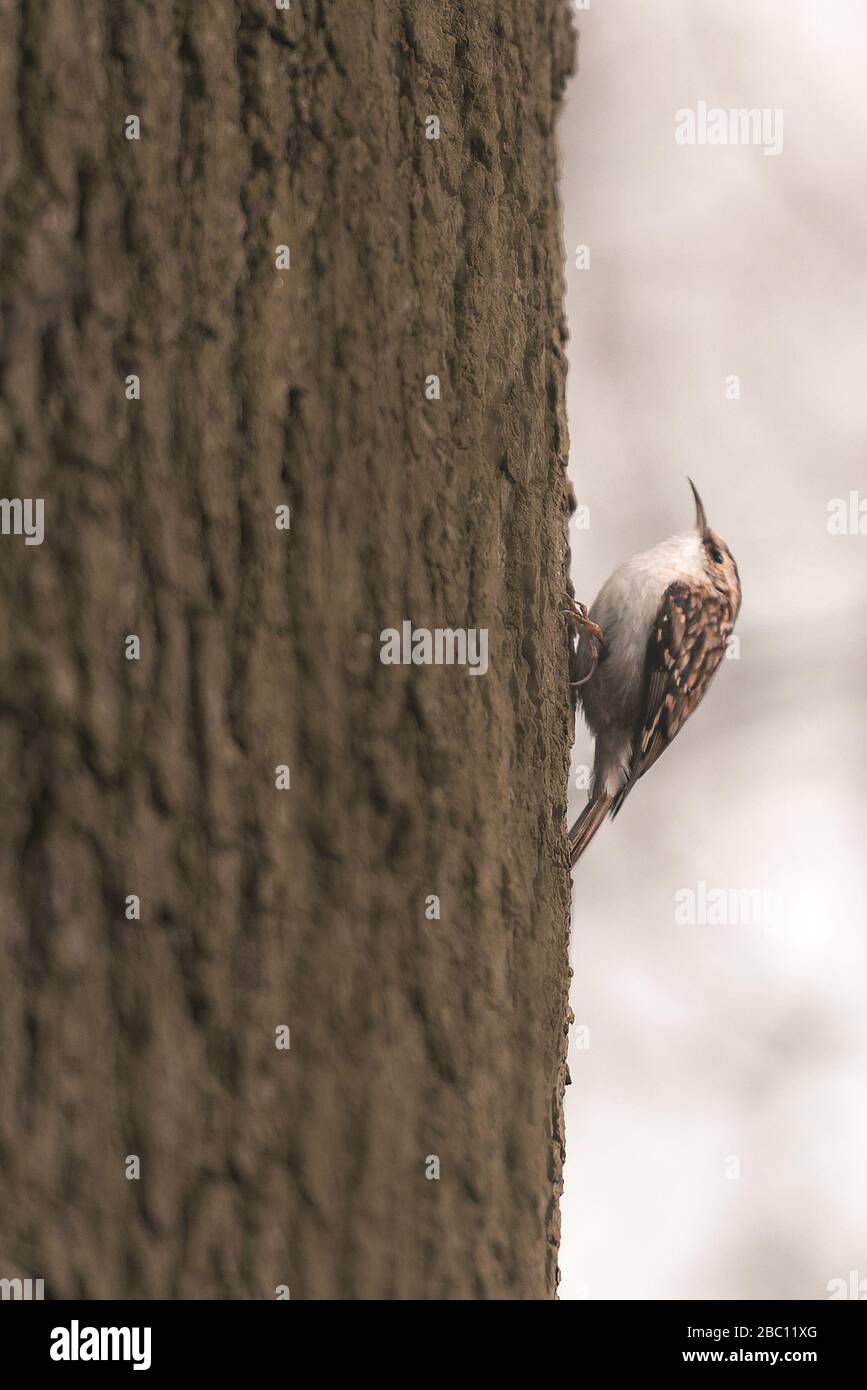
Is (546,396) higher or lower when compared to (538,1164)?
higher

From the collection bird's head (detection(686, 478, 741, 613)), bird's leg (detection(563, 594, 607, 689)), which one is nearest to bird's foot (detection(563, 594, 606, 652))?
bird's leg (detection(563, 594, 607, 689))

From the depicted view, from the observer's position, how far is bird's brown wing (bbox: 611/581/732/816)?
2408 mm

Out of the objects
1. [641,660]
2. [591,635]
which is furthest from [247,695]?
[641,660]

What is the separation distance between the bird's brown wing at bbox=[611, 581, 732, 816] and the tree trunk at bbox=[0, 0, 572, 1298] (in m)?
1.54

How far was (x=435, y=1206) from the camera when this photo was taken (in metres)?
0.82

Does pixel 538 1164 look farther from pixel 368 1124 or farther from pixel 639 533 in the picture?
pixel 639 533

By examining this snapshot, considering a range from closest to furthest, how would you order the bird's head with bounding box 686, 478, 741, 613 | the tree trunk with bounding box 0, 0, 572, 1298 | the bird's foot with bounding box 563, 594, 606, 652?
the tree trunk with bounding box 0, 0, 572, 1298
the bird's foot with bounding box 563, 594, 606, 652
the bird's head with bounding box 686, 478, 741, 613

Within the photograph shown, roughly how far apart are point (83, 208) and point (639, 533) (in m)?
2.96

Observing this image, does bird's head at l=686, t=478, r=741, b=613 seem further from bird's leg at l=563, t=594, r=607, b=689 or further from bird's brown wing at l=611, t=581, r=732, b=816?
bird's leg at l=563, t=594, r=607, b=689

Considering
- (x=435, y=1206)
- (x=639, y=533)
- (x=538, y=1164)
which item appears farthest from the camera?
(x=639, y=533)

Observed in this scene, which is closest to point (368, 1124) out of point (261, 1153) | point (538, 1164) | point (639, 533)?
point (261, 1153)

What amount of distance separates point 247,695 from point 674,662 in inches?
69.7

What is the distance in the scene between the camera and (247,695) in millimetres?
782
